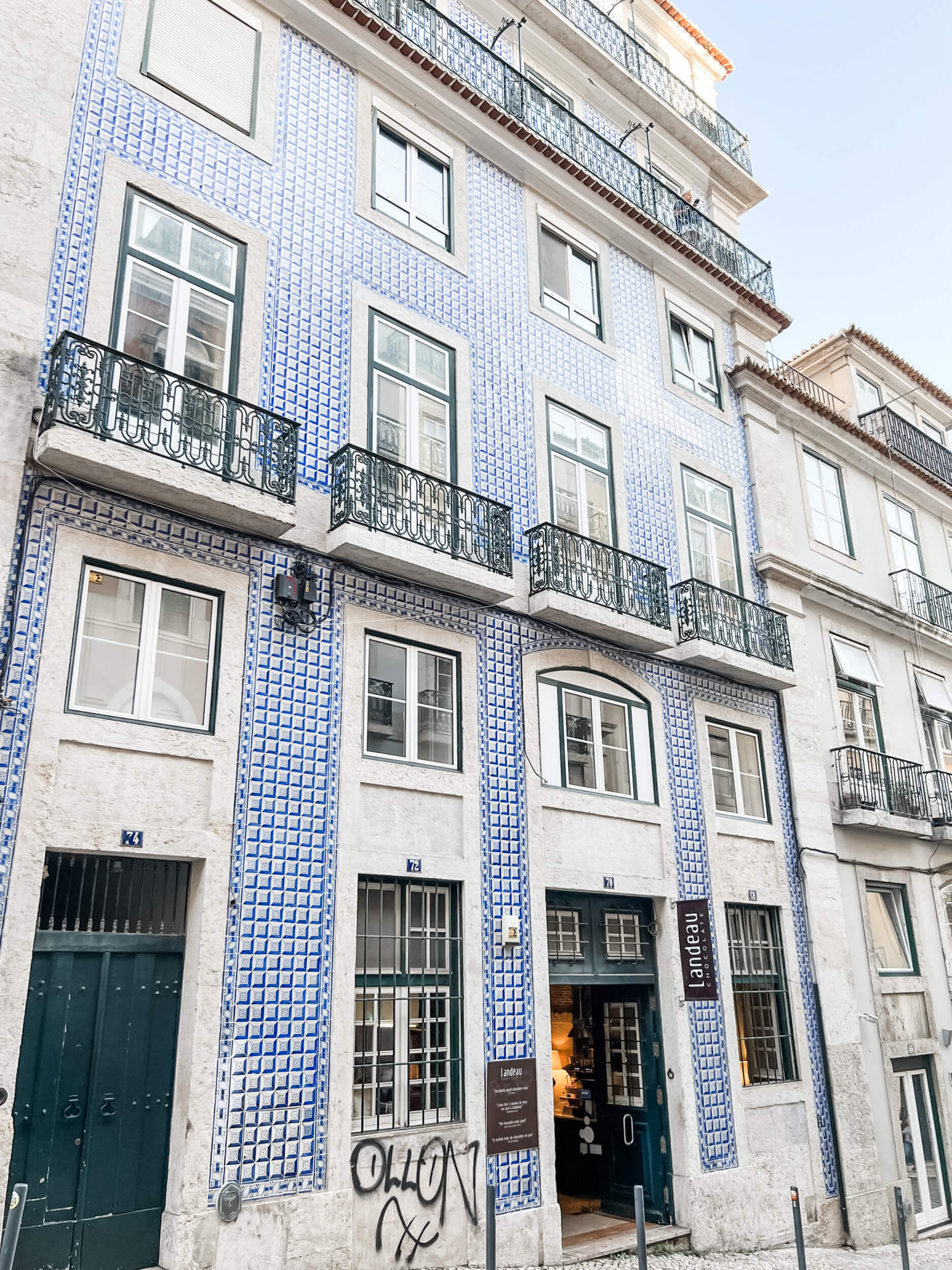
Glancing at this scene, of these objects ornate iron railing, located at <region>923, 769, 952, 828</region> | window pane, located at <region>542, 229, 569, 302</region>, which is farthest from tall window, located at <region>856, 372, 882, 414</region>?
window pane, located at <region>542, 229, 569, 302</region>

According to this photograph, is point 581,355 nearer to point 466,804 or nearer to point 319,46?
point 319,46

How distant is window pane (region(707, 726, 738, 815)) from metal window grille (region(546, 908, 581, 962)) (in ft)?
9.66

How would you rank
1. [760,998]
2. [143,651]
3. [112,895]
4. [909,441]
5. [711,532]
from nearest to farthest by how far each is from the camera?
[112,895] → [143,651] → [760,998] → [711,532] → [909,441]

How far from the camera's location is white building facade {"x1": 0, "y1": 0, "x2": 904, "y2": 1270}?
7.21m

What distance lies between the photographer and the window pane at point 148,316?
8.43m

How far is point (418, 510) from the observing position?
9.59m

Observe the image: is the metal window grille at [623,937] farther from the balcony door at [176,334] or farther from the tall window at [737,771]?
the balcony door at [176,334]

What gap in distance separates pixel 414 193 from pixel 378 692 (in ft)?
19.9

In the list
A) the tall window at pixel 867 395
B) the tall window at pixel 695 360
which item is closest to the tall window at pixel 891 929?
the tall window at pixel 695 360

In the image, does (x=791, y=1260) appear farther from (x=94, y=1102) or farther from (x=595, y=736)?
(x=94, y=1102)

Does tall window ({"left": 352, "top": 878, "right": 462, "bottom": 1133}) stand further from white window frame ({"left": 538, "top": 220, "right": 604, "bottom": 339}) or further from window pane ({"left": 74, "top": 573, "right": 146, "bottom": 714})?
white window frame ({"left": 538, "top": 220, "right": 604, "bottom": 339})

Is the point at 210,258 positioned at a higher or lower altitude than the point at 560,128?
lower

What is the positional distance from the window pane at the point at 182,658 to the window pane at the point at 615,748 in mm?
4957

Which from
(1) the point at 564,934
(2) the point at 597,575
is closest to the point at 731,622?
(2) the point at 597,575
